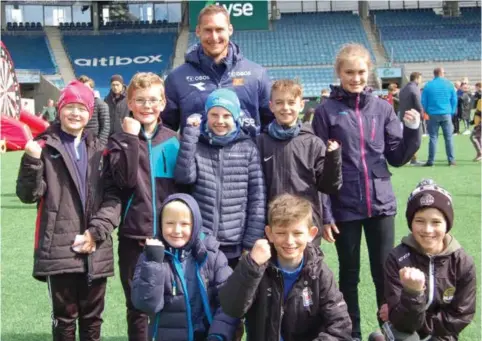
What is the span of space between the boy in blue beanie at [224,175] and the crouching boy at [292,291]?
1.01 ft

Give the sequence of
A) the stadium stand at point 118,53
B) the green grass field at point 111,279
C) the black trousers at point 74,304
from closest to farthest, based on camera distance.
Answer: the black trousers at point 74,304 < the green grass field at point 111,279 < the stadium stand at point 118,53

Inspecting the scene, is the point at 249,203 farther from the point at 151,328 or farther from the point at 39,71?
the point at 39,71

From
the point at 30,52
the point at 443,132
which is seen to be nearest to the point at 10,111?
the point at 443,132

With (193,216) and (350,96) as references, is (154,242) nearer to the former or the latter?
(193,216)

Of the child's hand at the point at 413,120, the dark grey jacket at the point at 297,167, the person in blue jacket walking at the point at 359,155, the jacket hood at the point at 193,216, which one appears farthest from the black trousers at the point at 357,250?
the jacket hood at the point at 193,216

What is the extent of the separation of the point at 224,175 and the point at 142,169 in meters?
0.44

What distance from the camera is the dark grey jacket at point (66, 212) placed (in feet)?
11.4

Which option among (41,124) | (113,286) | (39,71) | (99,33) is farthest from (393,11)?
(113,286)

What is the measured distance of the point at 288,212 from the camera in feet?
10.2

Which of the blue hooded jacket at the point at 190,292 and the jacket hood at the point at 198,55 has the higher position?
the jacket hood at the point at 198,55

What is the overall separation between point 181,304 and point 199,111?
1167 millimetres

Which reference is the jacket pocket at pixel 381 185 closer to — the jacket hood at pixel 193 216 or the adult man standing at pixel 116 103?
the jacket hood at pixel 193 216

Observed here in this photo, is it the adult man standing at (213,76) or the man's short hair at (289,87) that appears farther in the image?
the adult man standing at (213,76)

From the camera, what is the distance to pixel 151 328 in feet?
10.8
